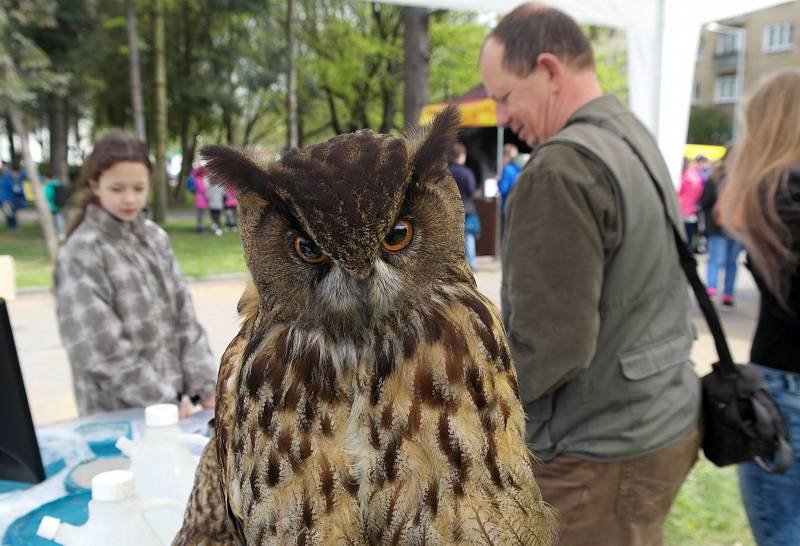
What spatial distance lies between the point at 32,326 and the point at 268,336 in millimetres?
7539

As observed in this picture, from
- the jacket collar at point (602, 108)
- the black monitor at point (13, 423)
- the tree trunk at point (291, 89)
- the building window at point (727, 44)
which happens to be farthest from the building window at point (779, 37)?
the black monitor at point (13, 423)

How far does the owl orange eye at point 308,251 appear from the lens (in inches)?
38.8

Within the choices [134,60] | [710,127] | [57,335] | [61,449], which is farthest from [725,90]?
[61,449]

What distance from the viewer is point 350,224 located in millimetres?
900

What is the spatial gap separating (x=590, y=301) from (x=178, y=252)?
12.6 m

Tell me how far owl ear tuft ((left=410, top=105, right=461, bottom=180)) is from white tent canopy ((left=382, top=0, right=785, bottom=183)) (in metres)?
3.26

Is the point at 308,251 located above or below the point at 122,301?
above

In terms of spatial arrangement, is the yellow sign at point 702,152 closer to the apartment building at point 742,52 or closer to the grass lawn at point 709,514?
the grass lawn at point 709,514

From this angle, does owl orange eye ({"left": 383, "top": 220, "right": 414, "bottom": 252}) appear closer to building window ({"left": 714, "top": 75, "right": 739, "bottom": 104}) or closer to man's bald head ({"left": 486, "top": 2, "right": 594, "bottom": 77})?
man's bald head ({"left": 486, "top": 2, "right": 594, "bottom": 77})

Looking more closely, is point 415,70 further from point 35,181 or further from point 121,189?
point 121,189

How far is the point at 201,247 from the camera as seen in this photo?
13.8m

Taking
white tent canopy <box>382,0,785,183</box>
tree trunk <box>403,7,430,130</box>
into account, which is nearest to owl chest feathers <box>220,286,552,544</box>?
white tent canopy <box>382,0,785,183</box>

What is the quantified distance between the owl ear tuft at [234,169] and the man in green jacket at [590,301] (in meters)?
0.97

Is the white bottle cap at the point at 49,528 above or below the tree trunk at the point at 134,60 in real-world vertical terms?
below
